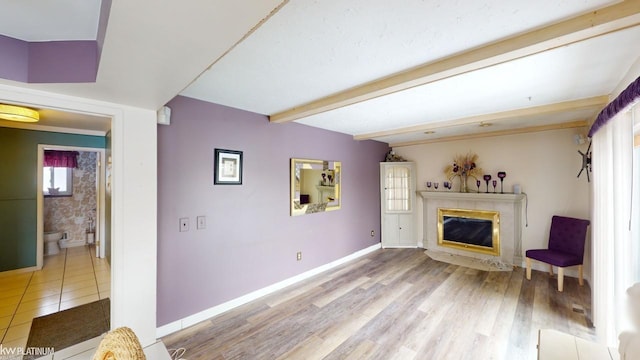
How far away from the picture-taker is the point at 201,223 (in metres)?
2.46

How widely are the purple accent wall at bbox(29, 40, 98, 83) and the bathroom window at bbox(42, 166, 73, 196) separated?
5506 millimetres

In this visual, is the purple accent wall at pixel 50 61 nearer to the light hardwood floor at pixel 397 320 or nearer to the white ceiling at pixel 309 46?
the white ceiling at pixel 309 46

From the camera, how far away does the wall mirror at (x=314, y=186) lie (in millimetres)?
3406

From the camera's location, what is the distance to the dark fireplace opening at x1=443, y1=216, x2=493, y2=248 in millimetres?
4254

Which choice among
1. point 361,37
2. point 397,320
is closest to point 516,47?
point 361,37

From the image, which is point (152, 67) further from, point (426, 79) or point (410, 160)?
point (410, 160)

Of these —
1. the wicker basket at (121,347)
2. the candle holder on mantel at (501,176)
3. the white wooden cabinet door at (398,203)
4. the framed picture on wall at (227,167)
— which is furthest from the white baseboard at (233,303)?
the candle holder on mantel at (501,176)

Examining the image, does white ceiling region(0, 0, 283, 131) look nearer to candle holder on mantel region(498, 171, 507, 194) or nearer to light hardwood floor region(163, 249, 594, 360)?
light hardwood floor region(163, 249, 594, 360)

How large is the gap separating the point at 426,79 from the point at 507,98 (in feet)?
Result: 4.37

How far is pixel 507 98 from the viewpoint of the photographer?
7.97 feet

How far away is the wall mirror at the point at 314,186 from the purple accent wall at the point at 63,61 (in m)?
2.23

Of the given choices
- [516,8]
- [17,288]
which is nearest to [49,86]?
[516,8]

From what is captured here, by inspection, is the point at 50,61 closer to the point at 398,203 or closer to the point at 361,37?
the point at 361,37

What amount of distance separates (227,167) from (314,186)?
4.74ft
